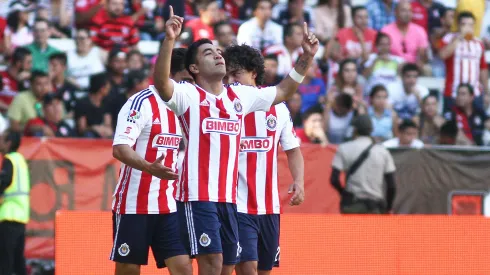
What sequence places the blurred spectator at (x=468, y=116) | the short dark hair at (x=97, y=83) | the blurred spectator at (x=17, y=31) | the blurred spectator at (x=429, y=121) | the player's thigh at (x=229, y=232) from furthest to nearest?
1. the blurred spectator at (x=468, y=116)
2. the blurred spectator at (x=429, y=121)
3. the blurred spectator at (x=17, y=31)
4. the short dark hair at (x=97, y=83)
5. the player's thigh at (x=229, y=232)

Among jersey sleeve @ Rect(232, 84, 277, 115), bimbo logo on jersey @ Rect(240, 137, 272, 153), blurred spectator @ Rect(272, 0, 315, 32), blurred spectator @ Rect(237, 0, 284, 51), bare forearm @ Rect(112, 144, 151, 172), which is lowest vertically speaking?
bare forearm @ Rect(112, 144, 151, 172)

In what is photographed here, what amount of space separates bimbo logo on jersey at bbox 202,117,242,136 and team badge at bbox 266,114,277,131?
121 centimetres

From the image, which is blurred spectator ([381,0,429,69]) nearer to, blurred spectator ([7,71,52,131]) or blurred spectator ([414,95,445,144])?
blurred spectator ([414,95,445,144])

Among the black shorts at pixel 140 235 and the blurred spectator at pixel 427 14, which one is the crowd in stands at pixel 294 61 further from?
the black shorts at pixel 140 235

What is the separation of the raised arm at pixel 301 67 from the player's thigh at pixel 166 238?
1326 millimetres

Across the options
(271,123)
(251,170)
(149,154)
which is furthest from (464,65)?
(149,154)

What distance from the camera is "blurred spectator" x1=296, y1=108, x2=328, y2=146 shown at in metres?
14.2

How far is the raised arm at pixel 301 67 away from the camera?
7953mm

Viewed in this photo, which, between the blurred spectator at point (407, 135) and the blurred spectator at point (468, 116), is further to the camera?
the blurred spectator at point (468, 116)

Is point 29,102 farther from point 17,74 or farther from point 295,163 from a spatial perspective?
point 295,163

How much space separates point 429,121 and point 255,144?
7.27m

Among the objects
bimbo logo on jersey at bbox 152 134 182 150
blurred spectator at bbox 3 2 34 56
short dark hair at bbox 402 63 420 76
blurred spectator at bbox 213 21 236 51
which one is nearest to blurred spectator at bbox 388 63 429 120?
short dark hair at bbox 402 63 420 76

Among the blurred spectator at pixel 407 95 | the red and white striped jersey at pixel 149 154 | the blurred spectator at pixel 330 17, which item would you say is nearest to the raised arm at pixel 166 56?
the red and white striped jersey at pixel 149 154

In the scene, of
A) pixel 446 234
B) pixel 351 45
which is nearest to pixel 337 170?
pixel 446 234
